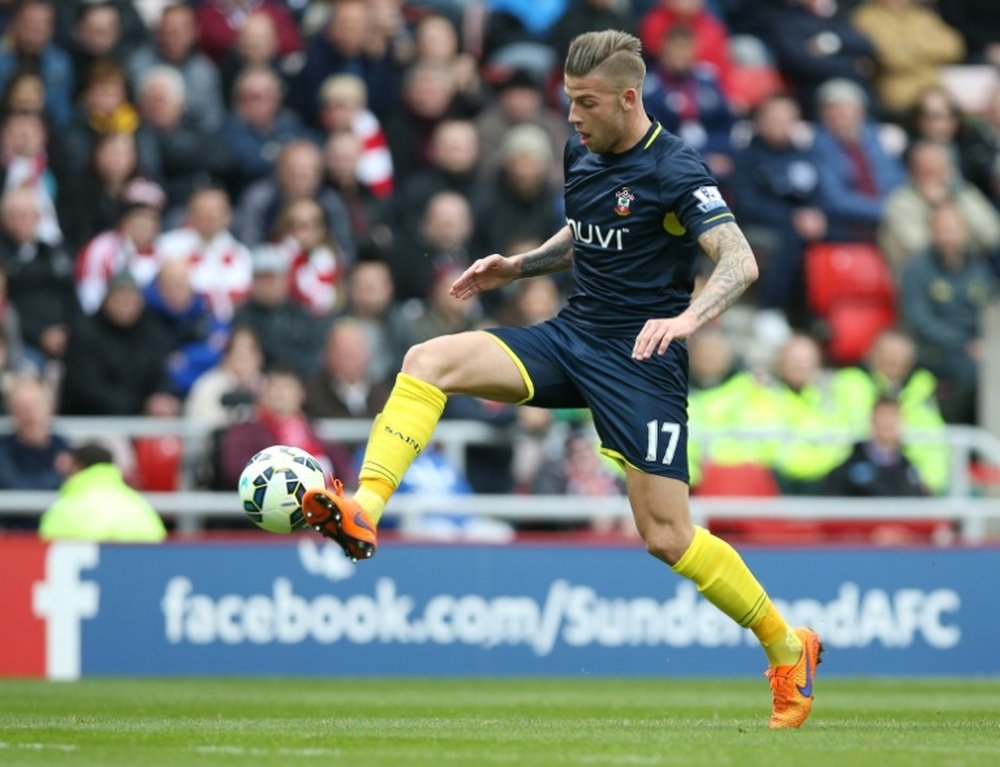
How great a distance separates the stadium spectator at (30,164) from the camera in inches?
627

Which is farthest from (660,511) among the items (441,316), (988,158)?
(988,158)

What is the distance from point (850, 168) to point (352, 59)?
4.46 metres

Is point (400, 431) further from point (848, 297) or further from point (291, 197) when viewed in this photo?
point (848, 297)

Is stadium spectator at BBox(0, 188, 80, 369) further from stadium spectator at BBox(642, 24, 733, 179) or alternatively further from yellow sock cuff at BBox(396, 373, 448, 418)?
yellow sock cuff at BBox(396, 373, 448, 418)

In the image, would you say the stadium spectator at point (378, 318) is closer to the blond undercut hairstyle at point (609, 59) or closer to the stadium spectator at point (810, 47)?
the stadium spectator at point (810, 47)

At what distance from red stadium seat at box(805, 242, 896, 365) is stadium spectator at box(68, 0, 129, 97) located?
19.9 feet

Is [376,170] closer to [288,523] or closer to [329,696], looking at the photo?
[329,696]

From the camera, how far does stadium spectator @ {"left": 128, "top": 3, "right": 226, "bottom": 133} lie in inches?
673

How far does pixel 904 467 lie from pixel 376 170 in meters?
4.96

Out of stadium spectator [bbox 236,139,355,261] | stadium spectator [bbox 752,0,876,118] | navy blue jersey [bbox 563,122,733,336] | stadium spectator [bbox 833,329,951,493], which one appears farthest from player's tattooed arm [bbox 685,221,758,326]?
stadium spectator [bbox 752,0,876,118]

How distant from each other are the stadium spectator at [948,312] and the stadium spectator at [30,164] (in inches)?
275

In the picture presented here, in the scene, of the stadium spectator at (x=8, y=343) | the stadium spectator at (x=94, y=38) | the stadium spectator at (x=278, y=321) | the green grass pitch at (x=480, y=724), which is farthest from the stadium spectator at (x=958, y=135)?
the stadium spectator at (x=8, y=343)

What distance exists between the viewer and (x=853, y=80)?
19.8 meters

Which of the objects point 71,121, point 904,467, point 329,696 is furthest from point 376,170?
point 329,696
